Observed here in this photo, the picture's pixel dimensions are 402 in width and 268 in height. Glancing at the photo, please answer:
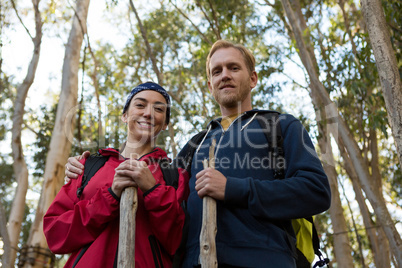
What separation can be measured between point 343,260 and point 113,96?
892 cm

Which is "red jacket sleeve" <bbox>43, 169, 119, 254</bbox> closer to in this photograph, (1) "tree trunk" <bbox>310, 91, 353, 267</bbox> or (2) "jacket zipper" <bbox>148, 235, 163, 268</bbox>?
(2) "jacket zipper" <bbox>148, 235, 163, 268</bbox>

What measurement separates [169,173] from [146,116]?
1.40 ft

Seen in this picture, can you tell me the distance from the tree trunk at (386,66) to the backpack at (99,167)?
2.07 m

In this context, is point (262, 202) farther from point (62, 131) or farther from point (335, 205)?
point (335, 205)

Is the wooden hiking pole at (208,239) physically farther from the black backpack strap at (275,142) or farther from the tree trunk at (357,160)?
the tree trunk at (357,160)

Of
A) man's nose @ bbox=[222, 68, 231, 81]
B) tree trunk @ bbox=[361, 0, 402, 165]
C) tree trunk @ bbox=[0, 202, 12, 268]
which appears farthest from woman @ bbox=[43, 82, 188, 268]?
tree trunk @ bbox=[0, 202, 12, 268]

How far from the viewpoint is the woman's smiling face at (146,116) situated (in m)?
2.84

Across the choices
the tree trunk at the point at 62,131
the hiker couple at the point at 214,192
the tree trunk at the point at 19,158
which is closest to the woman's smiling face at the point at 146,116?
the hiker couple at the point at 214,192

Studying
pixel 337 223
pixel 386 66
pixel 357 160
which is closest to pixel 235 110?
pixel 386 66

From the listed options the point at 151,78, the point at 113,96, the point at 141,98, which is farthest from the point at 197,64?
the point at 141,98

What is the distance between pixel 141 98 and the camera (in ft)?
9.64

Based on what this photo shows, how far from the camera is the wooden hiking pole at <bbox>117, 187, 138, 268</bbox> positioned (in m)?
2.04

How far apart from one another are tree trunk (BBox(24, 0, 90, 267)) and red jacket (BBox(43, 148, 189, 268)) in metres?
4.44

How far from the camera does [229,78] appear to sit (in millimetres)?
2697
